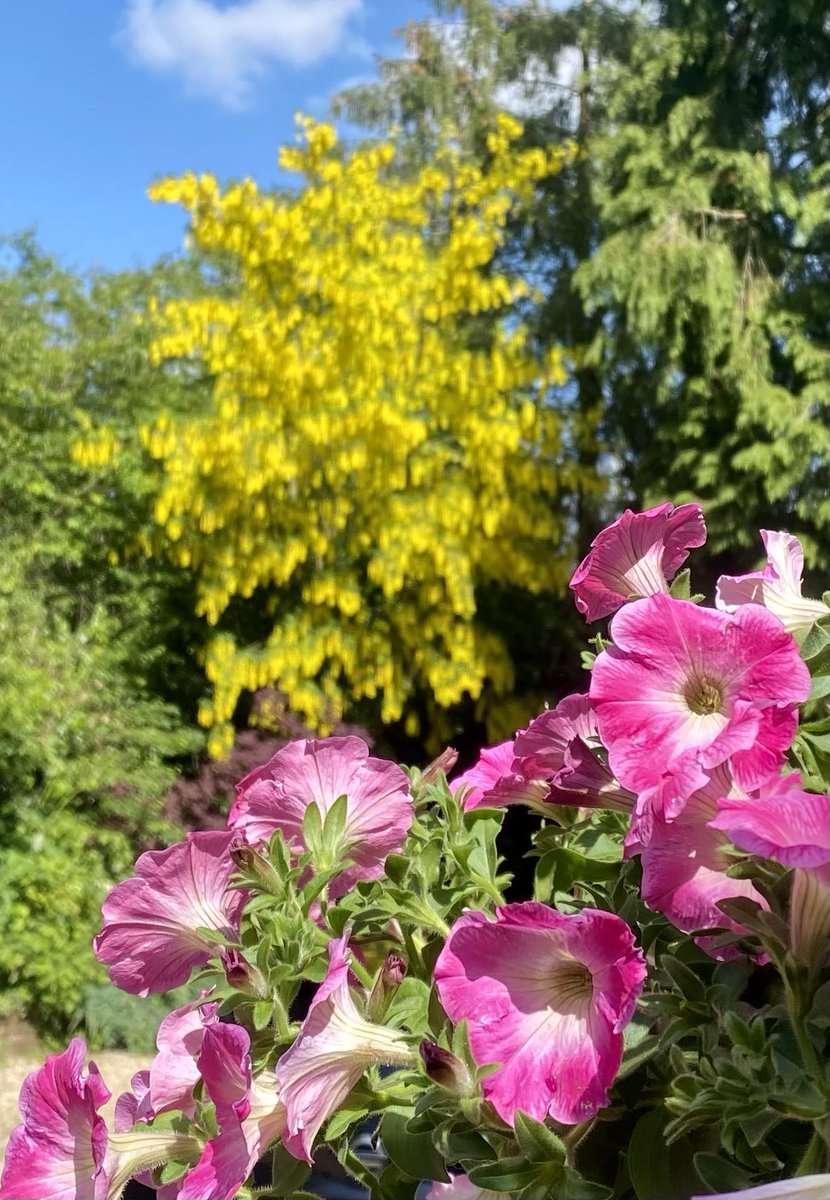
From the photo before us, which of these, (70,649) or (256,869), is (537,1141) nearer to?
(256,869)

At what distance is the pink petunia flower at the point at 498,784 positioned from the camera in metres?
0.74

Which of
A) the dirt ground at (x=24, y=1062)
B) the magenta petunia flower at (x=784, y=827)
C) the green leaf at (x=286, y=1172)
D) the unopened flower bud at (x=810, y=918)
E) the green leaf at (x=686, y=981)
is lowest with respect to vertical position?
the dirt ground at (x=24, y=1062)

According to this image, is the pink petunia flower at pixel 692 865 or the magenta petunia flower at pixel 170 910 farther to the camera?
the magenta petunia flower at pixel 170 910

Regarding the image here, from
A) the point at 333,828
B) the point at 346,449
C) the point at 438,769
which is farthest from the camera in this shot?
the point at 346,449

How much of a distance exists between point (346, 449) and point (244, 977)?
5348 millimetres

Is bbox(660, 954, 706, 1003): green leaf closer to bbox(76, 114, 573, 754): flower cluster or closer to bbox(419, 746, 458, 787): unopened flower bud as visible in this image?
bbox(419, 746, 458, 787): unopened flower bud

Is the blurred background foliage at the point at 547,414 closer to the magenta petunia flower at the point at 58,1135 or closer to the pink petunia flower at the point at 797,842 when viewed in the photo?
the magenta petunia flower at the point at 58,1135

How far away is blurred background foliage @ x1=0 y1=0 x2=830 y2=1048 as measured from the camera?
583 cm

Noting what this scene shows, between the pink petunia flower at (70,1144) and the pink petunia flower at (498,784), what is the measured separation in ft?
0.95

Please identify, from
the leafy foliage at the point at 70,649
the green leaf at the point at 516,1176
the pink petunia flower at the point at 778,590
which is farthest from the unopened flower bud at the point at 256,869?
the leafy foliage at the point at 70,649

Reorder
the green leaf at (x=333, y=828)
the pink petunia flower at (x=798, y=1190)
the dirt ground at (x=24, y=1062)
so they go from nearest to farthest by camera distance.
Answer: the pink petunia flower at (x=798, y=1190) → the green leaf at (x=333, y=828) → the dirt ground at (x=24, y=1062)

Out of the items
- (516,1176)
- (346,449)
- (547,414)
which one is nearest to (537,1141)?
(516,1176)

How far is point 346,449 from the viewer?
5848 mm

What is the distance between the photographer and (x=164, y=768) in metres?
6.09
